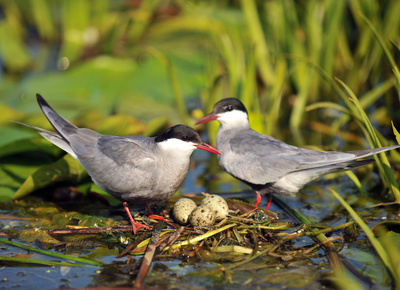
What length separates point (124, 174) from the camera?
4.36 meters

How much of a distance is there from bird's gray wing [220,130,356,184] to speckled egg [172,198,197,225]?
579 millimetres

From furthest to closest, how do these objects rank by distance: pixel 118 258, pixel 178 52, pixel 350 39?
pixel 178 52, pixel 350 39, pixel 118 258

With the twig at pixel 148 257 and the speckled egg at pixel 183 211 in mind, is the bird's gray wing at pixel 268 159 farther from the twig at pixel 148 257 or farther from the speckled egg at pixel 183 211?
the twig at pixel 148 257

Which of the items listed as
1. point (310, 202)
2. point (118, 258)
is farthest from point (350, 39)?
point (118, 258)

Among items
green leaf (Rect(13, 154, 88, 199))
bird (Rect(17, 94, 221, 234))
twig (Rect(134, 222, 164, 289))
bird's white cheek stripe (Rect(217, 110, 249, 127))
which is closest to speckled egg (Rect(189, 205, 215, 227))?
twig (Rect(134, 222, 164, 289))

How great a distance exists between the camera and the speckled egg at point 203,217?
4.04m

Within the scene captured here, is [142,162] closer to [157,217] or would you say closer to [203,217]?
[157,217]

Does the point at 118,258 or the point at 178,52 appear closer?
the point at 118,258

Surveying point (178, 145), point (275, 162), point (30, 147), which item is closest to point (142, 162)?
point (178, 145)

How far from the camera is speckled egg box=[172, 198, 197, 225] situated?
13.9 feet

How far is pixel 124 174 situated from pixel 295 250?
1549mm

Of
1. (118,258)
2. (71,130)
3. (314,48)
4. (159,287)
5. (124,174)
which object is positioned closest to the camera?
(159,287)

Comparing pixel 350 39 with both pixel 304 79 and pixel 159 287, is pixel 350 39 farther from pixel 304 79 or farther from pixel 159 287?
pixel 159 287

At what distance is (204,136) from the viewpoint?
22.7 feet
